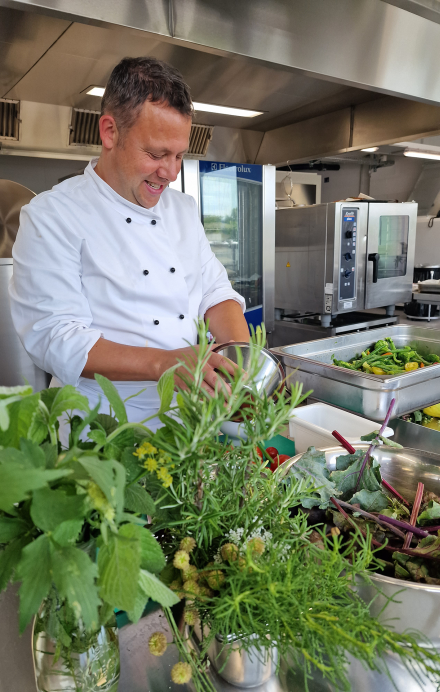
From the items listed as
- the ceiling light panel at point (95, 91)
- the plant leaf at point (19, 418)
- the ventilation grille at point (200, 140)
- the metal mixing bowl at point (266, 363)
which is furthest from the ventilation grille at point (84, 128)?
the plant leaf at point (19, 418)

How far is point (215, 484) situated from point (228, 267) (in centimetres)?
262

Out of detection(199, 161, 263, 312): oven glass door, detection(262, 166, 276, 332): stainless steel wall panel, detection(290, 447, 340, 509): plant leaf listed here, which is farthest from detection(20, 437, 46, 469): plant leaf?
detection(262, 166, 276, 332): stainless steel wall panel

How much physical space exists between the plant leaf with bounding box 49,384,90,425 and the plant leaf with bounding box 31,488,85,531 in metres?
0.08

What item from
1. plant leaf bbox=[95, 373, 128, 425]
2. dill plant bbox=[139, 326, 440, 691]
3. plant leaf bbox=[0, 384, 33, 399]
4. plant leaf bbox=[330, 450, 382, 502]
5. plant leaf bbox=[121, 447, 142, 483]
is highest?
plant leaf bbox=[0, 384, 33, 399]

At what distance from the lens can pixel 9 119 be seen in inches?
121

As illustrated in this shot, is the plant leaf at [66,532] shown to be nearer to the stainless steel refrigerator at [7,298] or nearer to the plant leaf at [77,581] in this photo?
the plant leaf at [77,581]

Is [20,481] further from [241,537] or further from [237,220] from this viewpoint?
[237,220]

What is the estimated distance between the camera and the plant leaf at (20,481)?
31cm

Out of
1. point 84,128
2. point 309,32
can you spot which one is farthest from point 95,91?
point 309,32

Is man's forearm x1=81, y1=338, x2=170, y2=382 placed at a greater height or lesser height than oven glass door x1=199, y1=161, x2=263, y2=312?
lesser

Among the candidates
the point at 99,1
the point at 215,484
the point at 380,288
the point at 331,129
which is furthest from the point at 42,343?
the point at 331,129

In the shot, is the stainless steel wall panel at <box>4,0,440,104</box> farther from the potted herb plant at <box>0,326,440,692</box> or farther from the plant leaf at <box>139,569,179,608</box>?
the plant leaf at <box>139,569,179,608</box>

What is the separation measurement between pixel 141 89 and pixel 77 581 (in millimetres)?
1031

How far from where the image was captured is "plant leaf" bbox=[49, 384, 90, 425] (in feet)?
1.31
